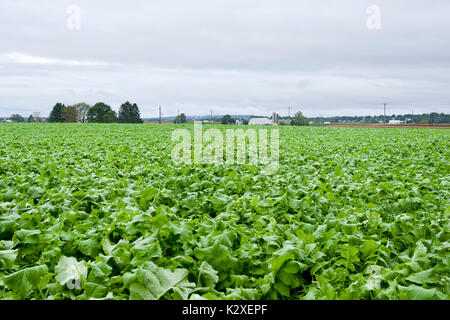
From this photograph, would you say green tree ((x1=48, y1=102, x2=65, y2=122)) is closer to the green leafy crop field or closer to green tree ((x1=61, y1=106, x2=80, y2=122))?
green tree ((x1=61, y1=106, x2=80, y2=122))

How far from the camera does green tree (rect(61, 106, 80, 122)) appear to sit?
96912 millimetres

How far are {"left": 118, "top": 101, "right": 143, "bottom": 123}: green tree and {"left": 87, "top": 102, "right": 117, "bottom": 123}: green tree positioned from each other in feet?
5.70

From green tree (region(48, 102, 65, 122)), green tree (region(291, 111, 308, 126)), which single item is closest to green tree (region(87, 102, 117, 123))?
green tree (region(48, 102, 65, 122))

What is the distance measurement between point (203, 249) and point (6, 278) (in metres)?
1.45

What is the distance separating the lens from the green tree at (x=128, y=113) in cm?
9112

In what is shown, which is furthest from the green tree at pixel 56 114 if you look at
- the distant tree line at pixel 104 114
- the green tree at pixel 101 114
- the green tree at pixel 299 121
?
the green tree at pixel 299 121

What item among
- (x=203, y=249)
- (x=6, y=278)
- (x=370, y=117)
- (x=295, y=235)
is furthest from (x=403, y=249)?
(x=370, y=117)

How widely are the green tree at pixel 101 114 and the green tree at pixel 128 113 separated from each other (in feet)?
5.70

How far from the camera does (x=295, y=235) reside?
4059mm

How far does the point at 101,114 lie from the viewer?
90438mm

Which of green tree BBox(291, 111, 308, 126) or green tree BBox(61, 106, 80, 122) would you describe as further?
green tree BBox(61, 106, 80, 122)

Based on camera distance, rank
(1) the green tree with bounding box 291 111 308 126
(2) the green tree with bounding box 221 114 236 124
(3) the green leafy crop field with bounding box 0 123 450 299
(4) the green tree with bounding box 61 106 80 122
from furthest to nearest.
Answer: (4) the green tree with bounding box 61 106 80 122 < (1) the green tree with bounding box 291 111 308 126 < (2) the green tree with bounding box 221 114 236 124 < (3) the green leafy crop field with bounding box 0 123 450 299

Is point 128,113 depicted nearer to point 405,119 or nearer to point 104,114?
point 104,114
